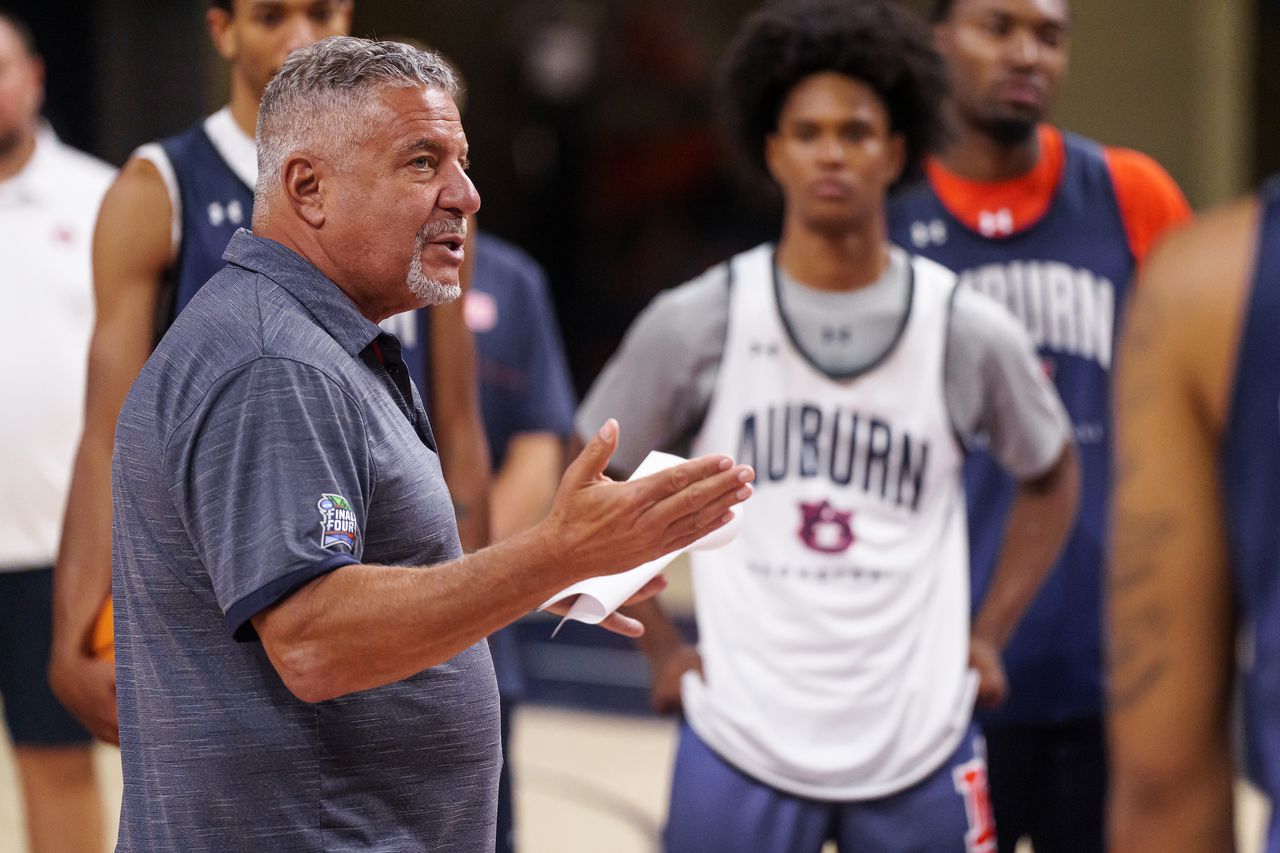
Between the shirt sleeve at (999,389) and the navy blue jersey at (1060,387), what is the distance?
0.41 m

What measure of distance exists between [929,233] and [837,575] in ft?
3.64

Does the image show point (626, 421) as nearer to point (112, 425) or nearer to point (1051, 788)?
point (112, 425)

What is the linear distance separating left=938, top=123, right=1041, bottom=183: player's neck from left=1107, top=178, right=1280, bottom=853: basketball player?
2.47 meters

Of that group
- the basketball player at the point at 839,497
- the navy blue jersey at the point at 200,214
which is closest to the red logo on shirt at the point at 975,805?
the basketball player at the point at 839,497

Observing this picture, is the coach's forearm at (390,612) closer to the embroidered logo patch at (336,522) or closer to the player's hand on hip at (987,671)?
the embroidered logo patch at (336,522)

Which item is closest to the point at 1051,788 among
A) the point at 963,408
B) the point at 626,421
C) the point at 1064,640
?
the point at 1064,640

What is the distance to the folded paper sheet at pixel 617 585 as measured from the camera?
222 cm

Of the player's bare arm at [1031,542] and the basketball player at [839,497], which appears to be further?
the player's bare arm at [1031,542]

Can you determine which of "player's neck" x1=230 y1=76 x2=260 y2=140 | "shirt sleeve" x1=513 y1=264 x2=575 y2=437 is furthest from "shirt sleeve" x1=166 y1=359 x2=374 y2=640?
"shirt sleeve" x1=513 y1=264 x2=575 y2=437

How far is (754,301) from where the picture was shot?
3348 millimetres

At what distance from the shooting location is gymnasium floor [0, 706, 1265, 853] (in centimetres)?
566

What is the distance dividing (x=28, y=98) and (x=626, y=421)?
219 centimetres

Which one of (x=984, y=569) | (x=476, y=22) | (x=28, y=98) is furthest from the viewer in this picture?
(x=476, y=22)

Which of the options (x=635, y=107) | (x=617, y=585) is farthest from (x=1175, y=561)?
(x=635, y=107)
